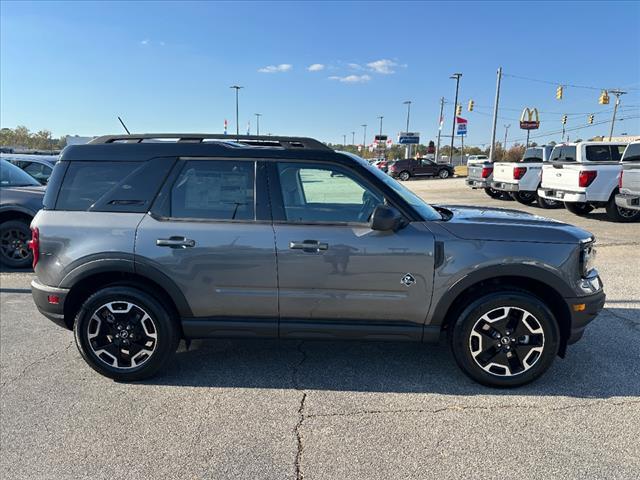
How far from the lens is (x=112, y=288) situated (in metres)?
3.54

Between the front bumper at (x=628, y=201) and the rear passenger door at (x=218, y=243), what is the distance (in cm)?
990

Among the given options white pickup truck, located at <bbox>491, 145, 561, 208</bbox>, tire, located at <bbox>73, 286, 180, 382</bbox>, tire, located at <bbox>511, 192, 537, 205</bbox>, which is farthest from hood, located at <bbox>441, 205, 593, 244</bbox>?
tire, located at <bbox>511, 192, 537, 205</bbox>

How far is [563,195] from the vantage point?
1238 cm

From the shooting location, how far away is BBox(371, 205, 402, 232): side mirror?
3.19m

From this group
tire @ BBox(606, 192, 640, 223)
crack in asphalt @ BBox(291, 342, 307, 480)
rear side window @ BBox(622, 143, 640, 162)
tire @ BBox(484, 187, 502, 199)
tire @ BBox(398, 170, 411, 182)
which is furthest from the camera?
tire @ BBox(398, 170, 411, 182)

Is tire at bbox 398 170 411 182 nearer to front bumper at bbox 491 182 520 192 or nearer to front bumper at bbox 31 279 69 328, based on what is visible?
front bumper at bbox 491 182 520 192

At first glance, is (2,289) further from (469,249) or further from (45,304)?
(469,249)

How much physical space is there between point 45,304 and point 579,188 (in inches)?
477

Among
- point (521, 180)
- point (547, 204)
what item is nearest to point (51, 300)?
point (521, 180)

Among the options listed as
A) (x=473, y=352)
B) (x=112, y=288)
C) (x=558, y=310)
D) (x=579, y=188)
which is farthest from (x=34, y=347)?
(x=579, y=188)

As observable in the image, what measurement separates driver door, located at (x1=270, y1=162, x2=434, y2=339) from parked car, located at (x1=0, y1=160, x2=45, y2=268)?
5.41 meters

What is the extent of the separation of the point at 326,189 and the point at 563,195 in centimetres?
1085

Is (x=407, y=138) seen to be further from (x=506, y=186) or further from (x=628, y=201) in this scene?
(x=628, y=201)

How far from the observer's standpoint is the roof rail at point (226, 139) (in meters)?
3.69
